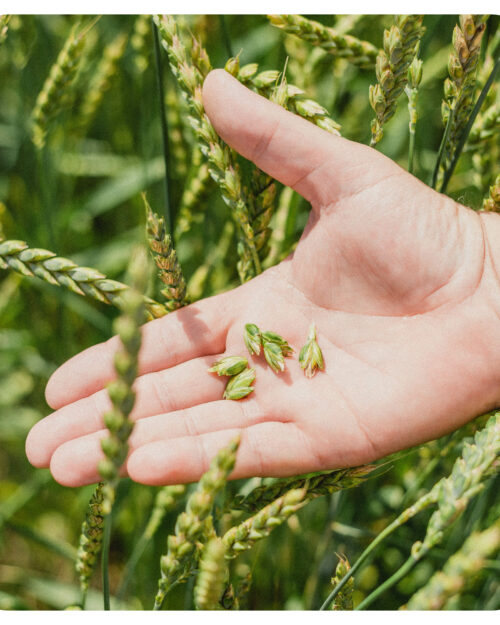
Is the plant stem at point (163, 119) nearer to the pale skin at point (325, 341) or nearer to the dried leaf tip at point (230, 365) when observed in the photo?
the pale skin at point (325, 341)

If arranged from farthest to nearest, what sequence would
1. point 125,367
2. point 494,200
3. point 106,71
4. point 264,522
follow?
point 106,71
point 494,200
point 264,522
point 125,367

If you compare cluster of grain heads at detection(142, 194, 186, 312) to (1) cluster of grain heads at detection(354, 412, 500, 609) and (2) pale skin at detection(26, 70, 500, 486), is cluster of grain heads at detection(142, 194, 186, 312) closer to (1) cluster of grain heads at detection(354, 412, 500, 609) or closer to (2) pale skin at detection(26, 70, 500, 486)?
(2) pale skin at detection(26, 70, 500, 486)

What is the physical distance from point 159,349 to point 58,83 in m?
0.68

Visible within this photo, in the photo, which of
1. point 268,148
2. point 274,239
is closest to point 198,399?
point 274,239

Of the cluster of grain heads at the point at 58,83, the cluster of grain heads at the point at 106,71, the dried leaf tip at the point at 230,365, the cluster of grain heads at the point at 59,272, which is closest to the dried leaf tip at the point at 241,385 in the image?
the dried leaf tip at the point at 230,365

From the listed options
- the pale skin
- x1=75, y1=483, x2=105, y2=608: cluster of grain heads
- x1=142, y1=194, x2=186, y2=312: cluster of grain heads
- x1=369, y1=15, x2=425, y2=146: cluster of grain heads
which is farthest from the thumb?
x1=75, y1=483, x2=105, y2=608: cluster of grain heads

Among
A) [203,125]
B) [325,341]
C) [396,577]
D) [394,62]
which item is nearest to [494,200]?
[394,62]

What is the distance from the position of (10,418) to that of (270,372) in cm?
114

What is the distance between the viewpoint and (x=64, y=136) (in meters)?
1.68

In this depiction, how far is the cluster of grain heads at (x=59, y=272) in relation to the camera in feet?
3.55

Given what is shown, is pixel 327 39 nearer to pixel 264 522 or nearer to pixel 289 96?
pixel 289 96

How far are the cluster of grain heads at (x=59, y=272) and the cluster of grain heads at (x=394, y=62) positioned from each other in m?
0.64

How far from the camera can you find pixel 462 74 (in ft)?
3.32

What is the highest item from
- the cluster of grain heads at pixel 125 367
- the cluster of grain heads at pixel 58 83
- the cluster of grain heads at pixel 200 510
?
the cluster of grain heads at pixel 58 83
